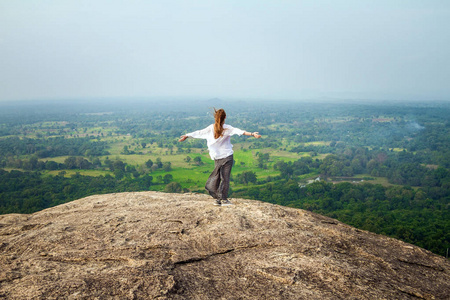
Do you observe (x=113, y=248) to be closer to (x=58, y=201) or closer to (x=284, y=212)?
(x=284, y=212)

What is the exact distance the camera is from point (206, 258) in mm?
4984

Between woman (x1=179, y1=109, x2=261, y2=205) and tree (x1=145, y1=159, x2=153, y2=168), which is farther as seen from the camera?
tree (x1=145, y1=159, x2=153, y2=168)

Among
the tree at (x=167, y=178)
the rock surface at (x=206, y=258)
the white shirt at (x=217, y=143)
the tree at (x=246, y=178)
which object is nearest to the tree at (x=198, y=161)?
the tree at (x=167, y=178)

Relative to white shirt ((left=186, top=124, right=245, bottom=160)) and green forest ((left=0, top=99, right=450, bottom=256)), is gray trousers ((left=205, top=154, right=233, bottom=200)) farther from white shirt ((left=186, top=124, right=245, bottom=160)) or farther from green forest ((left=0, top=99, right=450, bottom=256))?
green forest ((left=0, top=99, right=450, bottom=256))

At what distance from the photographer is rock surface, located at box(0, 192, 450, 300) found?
4027 millimetres

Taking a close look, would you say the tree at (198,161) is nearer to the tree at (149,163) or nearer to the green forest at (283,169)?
the green forest at (283,169)

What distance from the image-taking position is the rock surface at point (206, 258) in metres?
4.03

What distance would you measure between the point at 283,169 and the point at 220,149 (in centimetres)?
4677

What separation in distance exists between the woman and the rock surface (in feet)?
1.74

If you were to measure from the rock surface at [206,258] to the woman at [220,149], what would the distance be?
0.53m

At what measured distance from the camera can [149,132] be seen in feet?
336

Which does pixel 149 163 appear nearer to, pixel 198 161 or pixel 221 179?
pixel 198 161

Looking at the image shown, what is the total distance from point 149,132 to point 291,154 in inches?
1991

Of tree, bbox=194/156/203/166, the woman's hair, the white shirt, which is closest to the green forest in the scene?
tree, bbox=194/156/203/166
